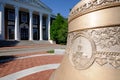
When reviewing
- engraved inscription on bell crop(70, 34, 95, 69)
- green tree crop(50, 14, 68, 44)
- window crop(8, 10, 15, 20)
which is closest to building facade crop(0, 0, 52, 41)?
window crop(8, 10, 15, 20)

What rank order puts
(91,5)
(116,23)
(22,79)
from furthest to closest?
(22,79) → (91,5) → (116,23)

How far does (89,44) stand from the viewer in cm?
229

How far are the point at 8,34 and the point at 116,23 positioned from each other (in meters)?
29.0

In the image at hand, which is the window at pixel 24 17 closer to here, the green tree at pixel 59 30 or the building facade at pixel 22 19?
the building facade at pixel 22 19

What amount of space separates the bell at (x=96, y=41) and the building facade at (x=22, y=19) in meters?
24.4

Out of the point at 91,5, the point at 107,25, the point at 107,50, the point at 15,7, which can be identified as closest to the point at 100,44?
the point at 107,50

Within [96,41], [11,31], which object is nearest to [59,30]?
[11,31]

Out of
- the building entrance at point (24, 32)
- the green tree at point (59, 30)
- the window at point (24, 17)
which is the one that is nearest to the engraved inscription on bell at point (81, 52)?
the green tree at point (59, 30)

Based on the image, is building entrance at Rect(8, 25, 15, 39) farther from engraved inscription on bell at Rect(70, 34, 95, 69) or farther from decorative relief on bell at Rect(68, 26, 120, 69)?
decorative relief on bell at Rect(68, 26, 120, 69)

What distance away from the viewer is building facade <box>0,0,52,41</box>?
92.3 ft

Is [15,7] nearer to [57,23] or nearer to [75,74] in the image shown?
[57,23]

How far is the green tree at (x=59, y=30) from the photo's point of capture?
28523 mm

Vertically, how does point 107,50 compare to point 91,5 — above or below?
→ below

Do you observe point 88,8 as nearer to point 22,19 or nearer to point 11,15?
point 11,15
